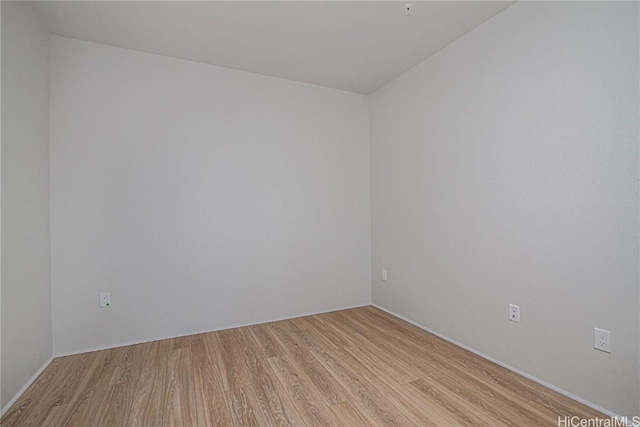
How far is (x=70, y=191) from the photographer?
233 centimetres

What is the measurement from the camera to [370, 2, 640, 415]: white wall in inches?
60.8

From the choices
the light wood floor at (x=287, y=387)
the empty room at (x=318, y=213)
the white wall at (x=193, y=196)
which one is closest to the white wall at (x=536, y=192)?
the empty room at (x=318, y=213)

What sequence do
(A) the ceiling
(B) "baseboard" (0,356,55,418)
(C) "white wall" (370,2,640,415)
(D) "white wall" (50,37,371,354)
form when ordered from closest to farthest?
(C) "white wall" (370,2,640,415) → (B) "baseboard" (0,356,55,418) → (A) the ceiling → (D) "white wall" (50,37,371,354)

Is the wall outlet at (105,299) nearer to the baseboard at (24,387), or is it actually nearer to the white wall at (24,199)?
the white wall at (24,199)

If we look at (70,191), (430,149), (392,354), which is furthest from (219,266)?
(430,149)

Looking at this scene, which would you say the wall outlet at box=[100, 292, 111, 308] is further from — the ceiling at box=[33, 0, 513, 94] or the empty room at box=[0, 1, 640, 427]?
the ceiling at box=[33, 0, 513, 94]

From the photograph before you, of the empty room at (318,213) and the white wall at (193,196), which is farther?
the white wall at (193,196)

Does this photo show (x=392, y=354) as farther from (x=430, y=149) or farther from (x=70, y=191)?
(x=70, y=191)

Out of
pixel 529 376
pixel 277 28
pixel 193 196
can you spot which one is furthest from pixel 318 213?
pixel 529 376

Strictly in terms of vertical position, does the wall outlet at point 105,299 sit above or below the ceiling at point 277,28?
below

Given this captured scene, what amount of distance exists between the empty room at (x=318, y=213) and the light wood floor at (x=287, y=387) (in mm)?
18

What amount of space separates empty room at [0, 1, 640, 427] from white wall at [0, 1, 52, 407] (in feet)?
0.07

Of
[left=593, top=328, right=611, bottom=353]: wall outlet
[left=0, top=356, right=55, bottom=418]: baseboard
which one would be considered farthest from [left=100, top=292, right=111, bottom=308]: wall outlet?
[left=593, top=328, right=611, bottom=353]: wall outlet

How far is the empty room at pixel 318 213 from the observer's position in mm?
1642
